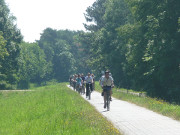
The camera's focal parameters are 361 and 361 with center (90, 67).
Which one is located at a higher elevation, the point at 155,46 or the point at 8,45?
the point at 8,45

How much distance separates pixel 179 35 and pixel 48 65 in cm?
9039

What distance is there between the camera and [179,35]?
26.0 meters

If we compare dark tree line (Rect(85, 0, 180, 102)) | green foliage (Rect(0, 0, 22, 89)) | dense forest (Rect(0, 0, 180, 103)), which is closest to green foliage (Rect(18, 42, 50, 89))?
dense forest (Rect(0, 0, 180, 103))

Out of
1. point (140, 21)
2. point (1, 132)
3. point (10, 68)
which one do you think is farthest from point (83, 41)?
point (1, 132)

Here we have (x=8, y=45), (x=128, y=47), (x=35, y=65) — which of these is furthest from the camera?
(x=35, y=65)

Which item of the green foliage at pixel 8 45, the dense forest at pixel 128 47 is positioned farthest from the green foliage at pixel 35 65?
the green foliage at pixel 8 45

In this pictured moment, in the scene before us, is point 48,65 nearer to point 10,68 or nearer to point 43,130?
point 10,68

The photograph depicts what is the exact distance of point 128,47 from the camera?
38.8 m

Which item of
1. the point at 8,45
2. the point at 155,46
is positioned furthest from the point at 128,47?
the point at 8,45

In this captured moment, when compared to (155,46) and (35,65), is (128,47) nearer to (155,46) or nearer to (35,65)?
(155,46)

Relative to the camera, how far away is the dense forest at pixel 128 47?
27266 mm

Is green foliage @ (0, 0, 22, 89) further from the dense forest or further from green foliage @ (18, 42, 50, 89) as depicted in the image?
green foliage @ (18, 42, 50, 89)

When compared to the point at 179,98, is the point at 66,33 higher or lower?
higher

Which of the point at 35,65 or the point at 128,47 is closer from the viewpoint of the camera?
the point at 128,47
